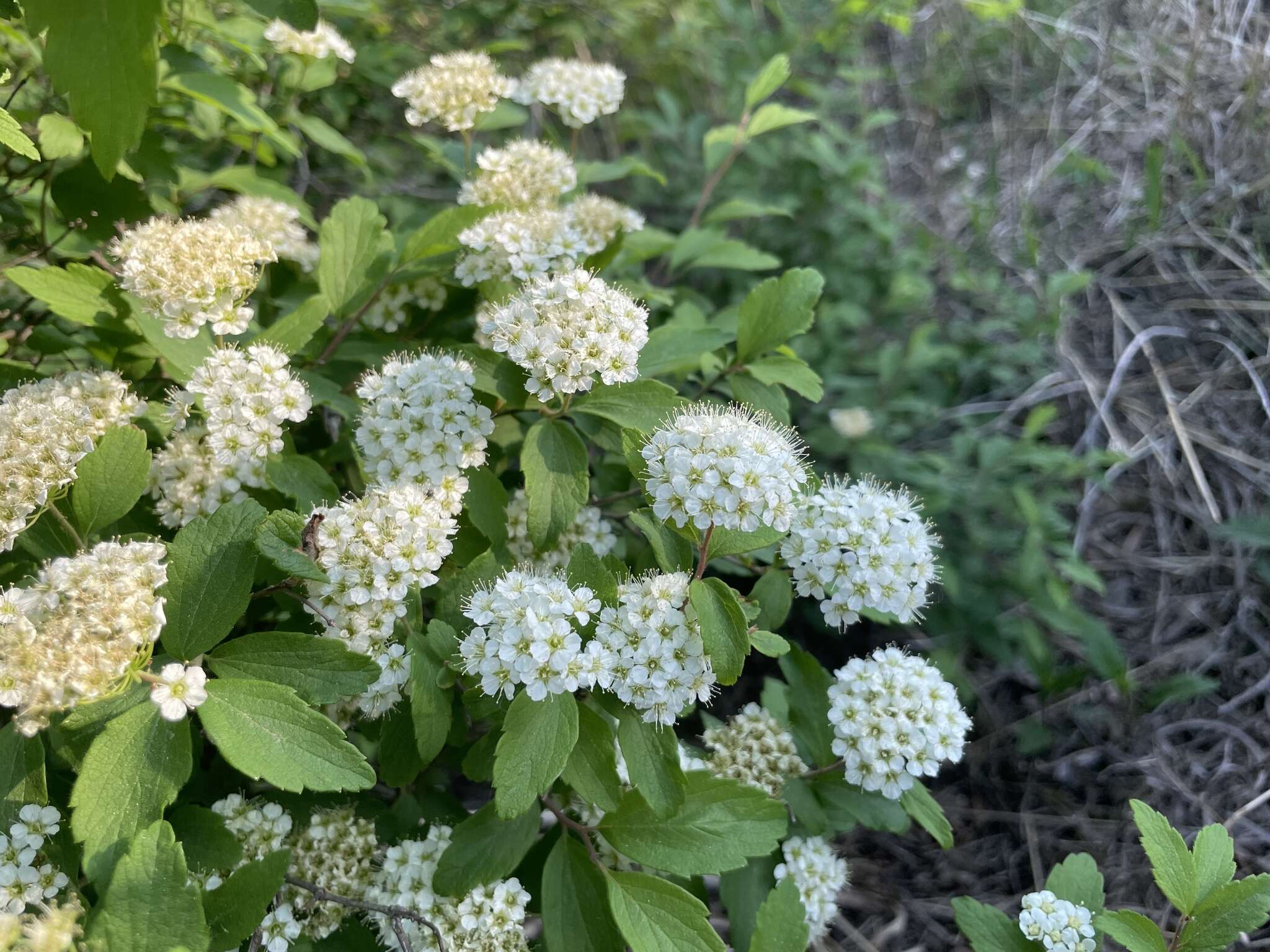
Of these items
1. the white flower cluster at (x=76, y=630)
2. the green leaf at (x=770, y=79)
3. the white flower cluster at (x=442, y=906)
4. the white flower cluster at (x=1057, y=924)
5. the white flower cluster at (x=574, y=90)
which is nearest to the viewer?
the white flower cluster at (x=76, y=630)

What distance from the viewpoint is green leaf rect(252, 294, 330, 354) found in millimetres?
1797

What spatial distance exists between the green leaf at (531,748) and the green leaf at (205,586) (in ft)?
1.66

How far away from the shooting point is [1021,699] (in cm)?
306

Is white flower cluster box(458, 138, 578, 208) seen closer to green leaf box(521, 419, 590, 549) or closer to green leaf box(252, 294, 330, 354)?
green leaf box(252, 294, 330, 354)

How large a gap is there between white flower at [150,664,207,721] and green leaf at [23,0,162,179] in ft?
2.44

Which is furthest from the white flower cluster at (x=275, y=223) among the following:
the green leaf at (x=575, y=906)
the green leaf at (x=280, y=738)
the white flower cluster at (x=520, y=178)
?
the green leaf at (x=575, y=906)

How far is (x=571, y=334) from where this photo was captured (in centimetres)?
156

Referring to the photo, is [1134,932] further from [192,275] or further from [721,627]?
[192,275]

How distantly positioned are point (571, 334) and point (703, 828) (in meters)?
0.96

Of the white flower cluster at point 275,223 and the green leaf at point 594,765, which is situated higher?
the white flower cluster at point 275,223

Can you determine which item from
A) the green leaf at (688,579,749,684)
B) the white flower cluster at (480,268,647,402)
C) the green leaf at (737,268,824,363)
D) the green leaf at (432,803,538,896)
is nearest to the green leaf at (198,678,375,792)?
the green leaf at (432,803,538,896)

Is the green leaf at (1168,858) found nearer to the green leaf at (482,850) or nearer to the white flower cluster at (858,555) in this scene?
the white flower cluster at (858,555)

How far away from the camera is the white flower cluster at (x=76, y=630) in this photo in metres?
1.23

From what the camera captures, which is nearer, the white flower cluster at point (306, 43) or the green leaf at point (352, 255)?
the green leaf at point (352, 255)
